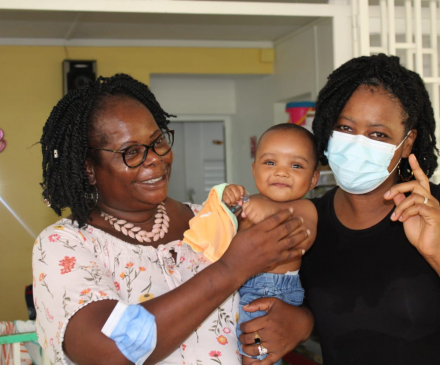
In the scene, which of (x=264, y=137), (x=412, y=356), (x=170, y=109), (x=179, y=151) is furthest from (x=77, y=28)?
(x=412, y=356)

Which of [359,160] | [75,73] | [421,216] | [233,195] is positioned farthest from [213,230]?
[75,73]

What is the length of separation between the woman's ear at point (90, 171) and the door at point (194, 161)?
555 cm

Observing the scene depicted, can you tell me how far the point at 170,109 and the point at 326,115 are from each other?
5.46 meters

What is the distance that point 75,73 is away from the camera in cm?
604

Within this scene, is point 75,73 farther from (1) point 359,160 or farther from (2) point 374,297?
(2) point 374,297

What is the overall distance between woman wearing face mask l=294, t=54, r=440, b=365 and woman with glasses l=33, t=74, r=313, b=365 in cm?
19

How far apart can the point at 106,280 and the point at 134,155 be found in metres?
0.44

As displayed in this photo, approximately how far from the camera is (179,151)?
755 cm

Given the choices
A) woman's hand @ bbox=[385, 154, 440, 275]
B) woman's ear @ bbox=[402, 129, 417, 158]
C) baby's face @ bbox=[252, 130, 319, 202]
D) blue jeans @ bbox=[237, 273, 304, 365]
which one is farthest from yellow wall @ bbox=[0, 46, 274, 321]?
woman's hand @ bbox=[385, 154, 440, 275]

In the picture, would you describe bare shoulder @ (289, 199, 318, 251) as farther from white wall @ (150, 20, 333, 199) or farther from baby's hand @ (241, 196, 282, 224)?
white wall @ (150, 20, 333, 199)

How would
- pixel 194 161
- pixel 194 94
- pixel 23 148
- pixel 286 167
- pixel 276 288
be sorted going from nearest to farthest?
1. pixel 276 288
2. pixel 286 167
3. pixel 23 148
4. pixel 194 94
5. pixel 194 161

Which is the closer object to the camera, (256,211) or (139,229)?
(139,229)

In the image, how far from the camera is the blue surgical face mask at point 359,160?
1825 millimetres

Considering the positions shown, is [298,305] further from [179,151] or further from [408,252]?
[179,151]
